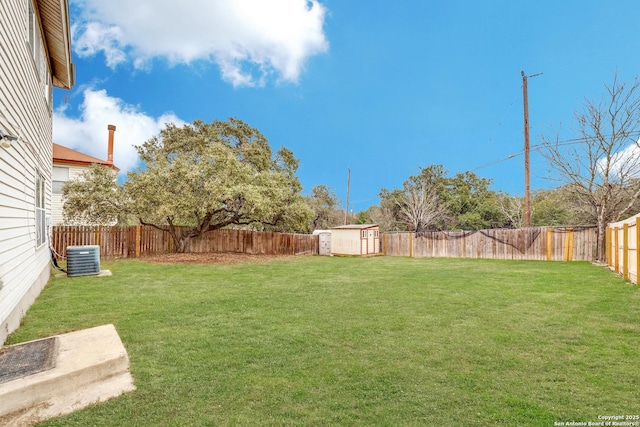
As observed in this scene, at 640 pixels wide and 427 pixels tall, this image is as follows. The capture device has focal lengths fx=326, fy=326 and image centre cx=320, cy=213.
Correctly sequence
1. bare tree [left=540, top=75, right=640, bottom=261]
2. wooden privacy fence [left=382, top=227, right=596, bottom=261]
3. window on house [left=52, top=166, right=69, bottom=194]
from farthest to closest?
window on house [left=52, top=166, right=69, bottom=194], wooden privacy fence [left=382, top=227, right=596, bottom=261], bare tree [left=540, top=75, right=640, bottom=261]

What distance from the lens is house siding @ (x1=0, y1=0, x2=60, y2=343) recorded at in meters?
3.80

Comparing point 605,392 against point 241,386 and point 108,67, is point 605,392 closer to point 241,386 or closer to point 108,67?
point 241,386

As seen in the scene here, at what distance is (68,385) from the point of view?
247 cm

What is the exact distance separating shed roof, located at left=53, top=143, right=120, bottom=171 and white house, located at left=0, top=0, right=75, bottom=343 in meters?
10.7

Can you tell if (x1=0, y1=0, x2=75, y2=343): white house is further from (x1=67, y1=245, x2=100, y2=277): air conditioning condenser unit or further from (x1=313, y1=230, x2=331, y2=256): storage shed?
(x1=313, y1=230, x2=331, y2=256): storage shed

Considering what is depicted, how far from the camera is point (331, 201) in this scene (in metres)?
29.2

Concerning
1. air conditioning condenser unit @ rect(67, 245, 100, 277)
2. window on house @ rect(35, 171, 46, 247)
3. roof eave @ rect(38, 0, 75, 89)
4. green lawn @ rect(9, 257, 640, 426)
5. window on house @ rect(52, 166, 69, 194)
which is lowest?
green lawn @ rect(9, 257, 640, 426)

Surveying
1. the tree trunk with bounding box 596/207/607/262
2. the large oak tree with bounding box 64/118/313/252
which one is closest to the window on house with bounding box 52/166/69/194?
the large oak tree with bounding box 64/118/313/252

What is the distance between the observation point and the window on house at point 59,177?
1634cm

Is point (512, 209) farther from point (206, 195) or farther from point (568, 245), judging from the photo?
point (206, 195)

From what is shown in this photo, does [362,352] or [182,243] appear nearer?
[362,352]

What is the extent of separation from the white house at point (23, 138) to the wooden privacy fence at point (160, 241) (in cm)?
602

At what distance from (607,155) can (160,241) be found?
17.9 meters

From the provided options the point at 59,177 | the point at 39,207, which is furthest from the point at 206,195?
the point at 59,177
